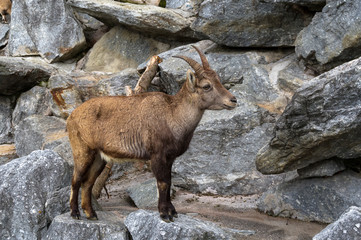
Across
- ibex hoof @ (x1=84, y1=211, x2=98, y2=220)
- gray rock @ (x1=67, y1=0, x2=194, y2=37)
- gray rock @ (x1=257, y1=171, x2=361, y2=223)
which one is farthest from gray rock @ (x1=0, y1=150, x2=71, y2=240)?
gray rock @ (x1=67, y1=0, x2=194, y2=37)

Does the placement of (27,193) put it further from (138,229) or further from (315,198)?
(315,198)

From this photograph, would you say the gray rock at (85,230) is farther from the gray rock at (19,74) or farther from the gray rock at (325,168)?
the gray rock at (19,74)

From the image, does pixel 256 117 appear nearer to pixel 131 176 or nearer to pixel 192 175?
pixel 192 175

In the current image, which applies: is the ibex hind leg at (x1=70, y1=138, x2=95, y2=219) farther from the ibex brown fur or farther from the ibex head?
the ibex brown fur

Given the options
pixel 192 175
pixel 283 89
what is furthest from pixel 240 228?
pixel 283 89

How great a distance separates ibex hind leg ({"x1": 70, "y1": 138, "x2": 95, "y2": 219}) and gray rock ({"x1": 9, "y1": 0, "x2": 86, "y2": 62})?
28.3ft

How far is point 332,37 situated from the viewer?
1075cm

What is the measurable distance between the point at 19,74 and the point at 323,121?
10133 mm

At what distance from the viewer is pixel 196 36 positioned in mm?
14172

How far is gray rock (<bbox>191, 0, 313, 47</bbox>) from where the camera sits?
12078 millimetres

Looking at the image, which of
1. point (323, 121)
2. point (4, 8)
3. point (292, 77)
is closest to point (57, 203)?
point (323, 121)

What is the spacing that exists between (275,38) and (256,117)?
2.41 metres

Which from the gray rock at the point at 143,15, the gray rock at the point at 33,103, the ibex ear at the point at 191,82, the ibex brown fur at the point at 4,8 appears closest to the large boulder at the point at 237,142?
the gray rock at the point at 143,15

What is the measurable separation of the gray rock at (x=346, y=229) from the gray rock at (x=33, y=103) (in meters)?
11.3
